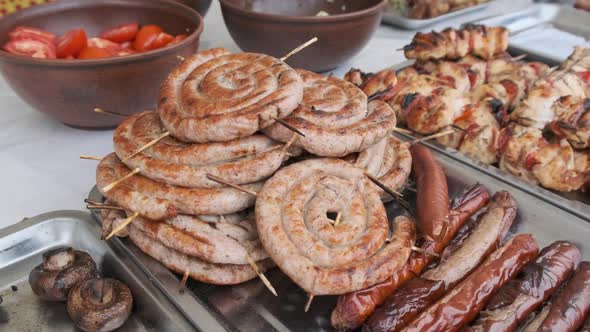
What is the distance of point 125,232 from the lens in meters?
2.22

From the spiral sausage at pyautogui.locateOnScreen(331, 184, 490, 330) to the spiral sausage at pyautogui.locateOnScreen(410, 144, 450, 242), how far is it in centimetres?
4

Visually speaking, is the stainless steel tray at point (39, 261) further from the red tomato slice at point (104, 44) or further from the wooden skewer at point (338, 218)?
the red tomato slice at point (104, 44)

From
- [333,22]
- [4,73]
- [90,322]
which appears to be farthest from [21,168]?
[333,22]

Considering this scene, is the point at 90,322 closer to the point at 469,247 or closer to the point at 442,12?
the point at 469,247

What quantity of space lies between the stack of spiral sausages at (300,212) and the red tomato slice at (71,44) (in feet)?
4.48

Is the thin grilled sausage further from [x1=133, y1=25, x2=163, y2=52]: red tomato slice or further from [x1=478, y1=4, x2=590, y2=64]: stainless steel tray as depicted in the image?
[x1=478, y1=4, x2=590, y2=64]: stainless steel tray

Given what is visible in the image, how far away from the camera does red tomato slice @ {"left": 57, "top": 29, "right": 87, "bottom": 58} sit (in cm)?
330

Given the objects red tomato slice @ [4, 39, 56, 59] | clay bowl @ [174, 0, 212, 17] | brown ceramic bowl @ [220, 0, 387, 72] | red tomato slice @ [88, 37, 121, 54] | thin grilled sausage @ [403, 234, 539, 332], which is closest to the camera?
thin grilled sausage @ [403, 234, 539, 332]

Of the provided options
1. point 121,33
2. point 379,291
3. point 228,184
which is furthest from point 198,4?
point 379,291

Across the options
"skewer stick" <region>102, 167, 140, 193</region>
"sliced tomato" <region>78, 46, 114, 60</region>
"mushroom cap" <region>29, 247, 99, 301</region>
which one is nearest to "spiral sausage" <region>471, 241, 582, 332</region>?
"skewer stick" <region>102, 167, 140, 193</region>

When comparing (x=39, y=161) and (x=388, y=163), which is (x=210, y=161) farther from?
(x=39, y=161)

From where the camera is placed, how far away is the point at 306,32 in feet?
11.9

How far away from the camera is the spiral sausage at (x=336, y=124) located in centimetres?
203

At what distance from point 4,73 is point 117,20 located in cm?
106
